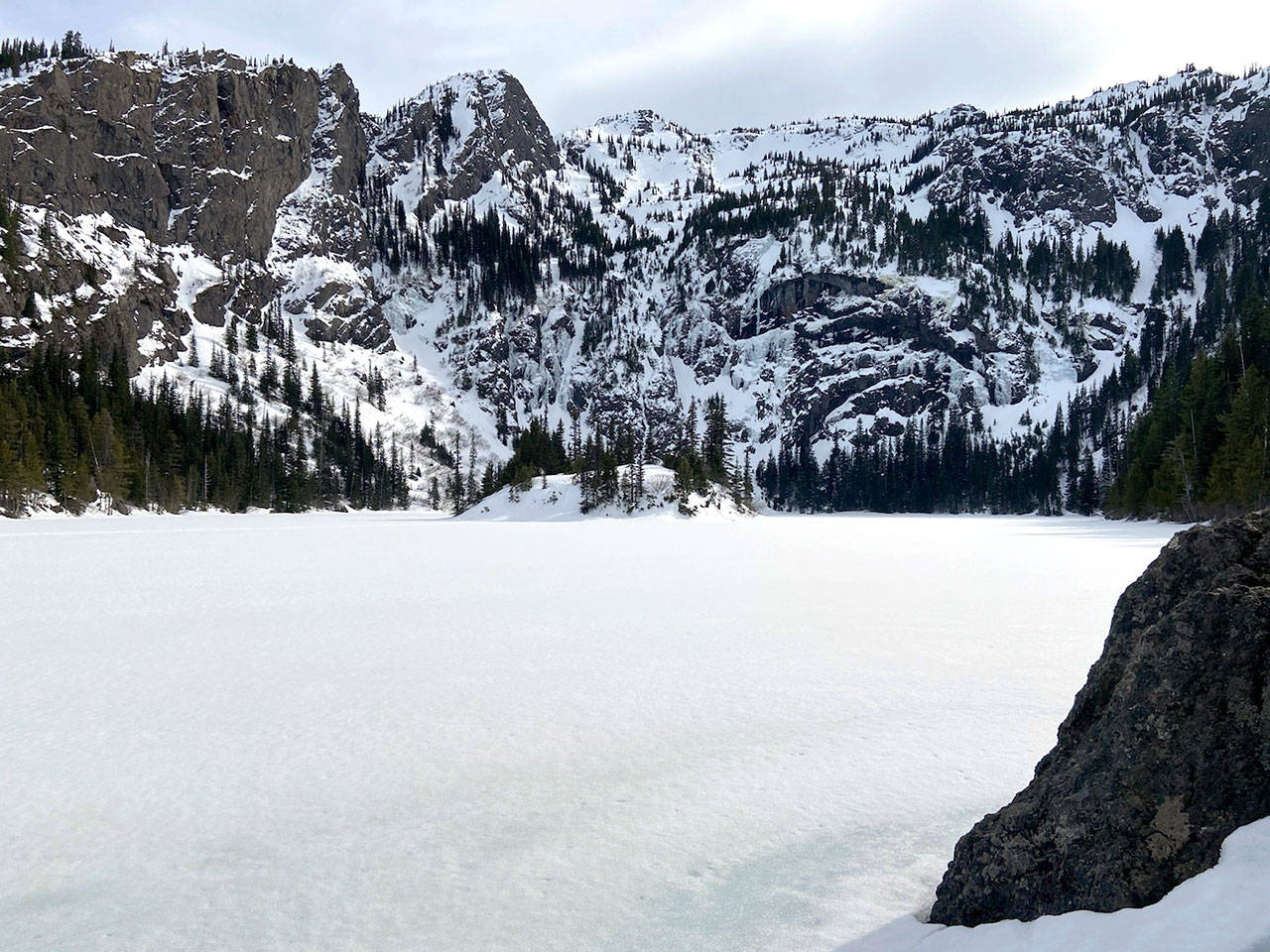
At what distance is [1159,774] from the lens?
3.46m

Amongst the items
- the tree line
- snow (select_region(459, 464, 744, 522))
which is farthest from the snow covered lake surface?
the tree line

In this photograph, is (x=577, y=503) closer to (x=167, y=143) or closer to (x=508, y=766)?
(x=508, y=766)

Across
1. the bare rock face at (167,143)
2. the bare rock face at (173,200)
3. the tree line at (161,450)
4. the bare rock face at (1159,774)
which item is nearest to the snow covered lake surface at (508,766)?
the bare rock face at (1159,774)

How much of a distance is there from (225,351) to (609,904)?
6458 inches

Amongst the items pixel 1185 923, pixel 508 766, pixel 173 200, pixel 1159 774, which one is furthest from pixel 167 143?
pixel 1185 923

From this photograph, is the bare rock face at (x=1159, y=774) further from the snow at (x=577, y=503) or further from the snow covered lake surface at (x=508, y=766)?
the snow at (x=577, y=503)

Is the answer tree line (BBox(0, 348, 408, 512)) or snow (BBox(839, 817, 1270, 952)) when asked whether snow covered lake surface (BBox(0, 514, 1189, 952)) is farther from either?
tree line (BBox(0, 348, 408, 512))

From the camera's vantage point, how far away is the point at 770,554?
3056cm

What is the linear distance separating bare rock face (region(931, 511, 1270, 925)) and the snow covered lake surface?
2.34 ft

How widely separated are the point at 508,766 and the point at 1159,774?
5.08 meters

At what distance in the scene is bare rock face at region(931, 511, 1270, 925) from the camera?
3223mm

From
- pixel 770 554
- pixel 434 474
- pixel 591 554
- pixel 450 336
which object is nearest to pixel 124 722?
pixel 591 554

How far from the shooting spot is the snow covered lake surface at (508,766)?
4324 mm

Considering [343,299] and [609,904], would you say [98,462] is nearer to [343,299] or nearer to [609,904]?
[609,904]
